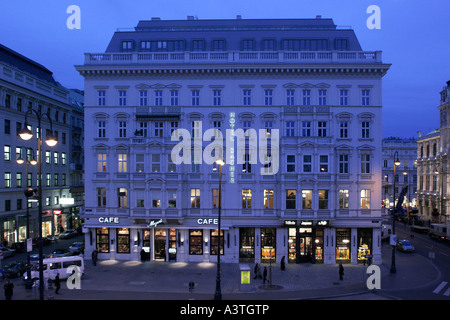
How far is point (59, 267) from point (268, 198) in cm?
2029

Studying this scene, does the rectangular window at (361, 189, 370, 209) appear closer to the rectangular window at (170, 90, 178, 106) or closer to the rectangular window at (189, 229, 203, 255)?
the rectangular window at (189, 229, 203, 255)

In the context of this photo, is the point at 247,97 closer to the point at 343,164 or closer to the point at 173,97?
the point at 173,97

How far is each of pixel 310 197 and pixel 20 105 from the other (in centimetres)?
3809

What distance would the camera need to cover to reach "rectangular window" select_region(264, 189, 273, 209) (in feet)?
121

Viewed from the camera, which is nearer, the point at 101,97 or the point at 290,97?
the point at 290,97

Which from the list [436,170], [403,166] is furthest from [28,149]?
[403,166]

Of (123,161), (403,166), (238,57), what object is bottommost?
(403,166)

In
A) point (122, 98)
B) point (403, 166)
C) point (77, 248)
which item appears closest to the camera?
point (122, 98)

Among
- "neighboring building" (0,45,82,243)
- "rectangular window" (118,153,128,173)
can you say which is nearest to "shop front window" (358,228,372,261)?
"rectangular window" (118,153,128,173)

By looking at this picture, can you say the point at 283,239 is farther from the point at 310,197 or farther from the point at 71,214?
the point at 71,214

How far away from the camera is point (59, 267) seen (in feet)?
97.9

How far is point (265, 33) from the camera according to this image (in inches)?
1615

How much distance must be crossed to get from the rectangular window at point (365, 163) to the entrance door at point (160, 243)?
2166cm
